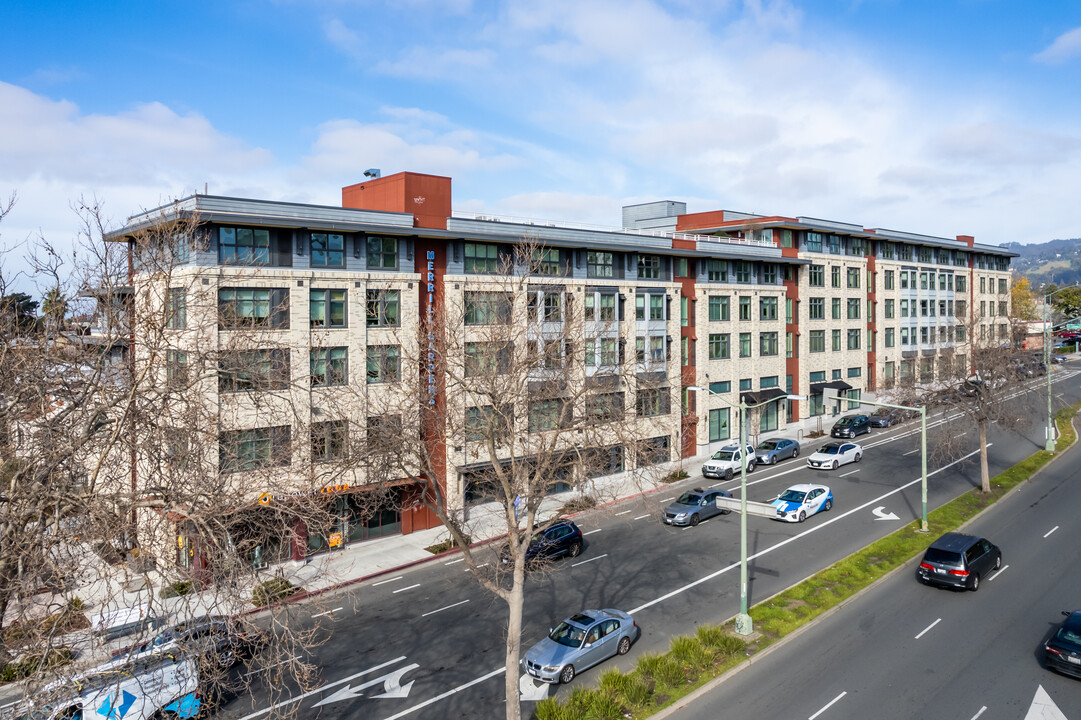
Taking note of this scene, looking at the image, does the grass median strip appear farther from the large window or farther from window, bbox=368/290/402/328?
the large window

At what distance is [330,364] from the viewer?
33.3 metres

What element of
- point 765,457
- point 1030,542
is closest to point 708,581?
point 1030,542

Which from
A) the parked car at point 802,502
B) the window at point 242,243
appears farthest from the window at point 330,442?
the parked car at point 802,502

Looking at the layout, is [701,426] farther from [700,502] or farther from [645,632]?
[645,632]

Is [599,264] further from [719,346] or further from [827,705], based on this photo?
[827,705]

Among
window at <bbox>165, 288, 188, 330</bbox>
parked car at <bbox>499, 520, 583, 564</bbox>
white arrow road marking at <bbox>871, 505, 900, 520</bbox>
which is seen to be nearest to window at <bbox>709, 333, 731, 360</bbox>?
white arrow road marking at <bbox>871, 505, 900, 520</bbox>

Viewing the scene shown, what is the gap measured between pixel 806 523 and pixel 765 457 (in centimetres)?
1292

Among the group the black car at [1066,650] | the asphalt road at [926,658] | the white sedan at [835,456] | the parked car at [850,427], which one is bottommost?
the asphalt road at [926,658]

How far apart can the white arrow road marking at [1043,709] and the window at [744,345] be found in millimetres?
36436

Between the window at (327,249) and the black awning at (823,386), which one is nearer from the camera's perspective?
the window at (327,249)

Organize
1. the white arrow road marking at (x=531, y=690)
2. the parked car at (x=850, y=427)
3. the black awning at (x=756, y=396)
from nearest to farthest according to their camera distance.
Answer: the white arrow road marking at (x=531, y=690) → the black awning at (x=756, y=396) → the parked car at (x=850, y=427)

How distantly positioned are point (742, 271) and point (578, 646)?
129 feet

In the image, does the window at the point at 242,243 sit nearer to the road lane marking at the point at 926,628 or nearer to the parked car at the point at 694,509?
the parked car at the point at 694,509

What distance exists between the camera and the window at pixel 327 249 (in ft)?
111
